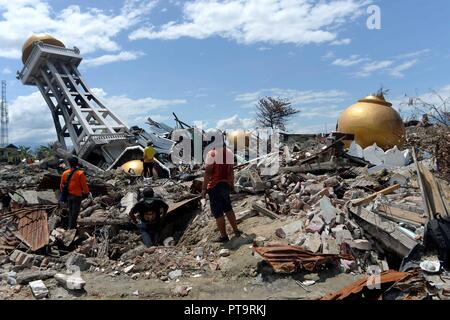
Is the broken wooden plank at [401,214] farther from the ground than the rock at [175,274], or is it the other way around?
the broken wooden plank at [401,214]

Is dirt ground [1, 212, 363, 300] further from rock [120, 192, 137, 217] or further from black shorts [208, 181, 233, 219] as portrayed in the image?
rock [120, 192, 137, 217]

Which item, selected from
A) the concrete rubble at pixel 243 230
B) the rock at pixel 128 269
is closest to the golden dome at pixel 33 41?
the concrete rubble at pixel 243 230

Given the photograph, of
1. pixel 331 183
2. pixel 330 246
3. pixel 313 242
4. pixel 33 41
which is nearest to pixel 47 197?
pixel 331 183

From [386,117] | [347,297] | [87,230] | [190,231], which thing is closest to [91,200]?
[87,230]

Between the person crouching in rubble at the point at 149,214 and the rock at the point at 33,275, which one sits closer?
the rock at the point at 33,275

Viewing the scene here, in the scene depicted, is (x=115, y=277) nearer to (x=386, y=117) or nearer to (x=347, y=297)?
(x=347, y=297)

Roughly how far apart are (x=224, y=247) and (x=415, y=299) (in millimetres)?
2684

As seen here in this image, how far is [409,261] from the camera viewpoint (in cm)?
432

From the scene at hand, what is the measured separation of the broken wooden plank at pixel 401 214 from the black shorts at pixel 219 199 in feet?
7.12

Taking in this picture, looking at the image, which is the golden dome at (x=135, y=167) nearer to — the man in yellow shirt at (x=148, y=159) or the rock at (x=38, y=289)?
the man in yellow shirt at (x=148, y=159)

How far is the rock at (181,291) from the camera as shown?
14.4 ft

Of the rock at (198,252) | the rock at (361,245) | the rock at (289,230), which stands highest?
the rock at (289,230)

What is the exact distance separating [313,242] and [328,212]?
0.73m

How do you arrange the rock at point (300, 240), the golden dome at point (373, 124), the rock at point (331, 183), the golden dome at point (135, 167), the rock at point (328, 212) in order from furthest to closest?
the golden dome at point (135, 167), the golden dome at point (373, 124), the rock at point (331, 183), the rock at point (328, 212), the rock at point (300, 240)
